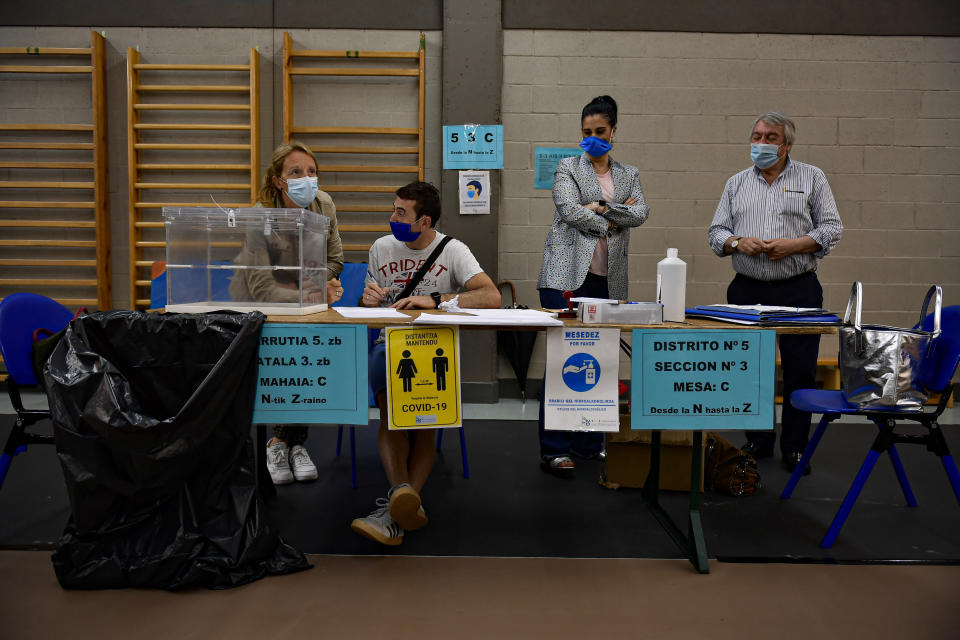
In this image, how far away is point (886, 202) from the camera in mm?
3865

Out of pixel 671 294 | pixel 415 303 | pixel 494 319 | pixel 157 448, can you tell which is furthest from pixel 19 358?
pixel 671 294

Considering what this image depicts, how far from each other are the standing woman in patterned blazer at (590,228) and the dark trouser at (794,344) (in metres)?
0.58

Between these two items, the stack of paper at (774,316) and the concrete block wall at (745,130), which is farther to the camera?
the concrete block wall at (745,130)

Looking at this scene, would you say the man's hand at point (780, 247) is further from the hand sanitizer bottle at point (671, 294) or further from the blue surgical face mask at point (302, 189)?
the blue surgical face mask at point (302, 189)

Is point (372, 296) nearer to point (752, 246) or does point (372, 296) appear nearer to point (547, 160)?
point (752, 246)

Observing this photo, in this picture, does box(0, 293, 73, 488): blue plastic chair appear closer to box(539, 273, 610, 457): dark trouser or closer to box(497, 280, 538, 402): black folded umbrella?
box(539, 273, 610, 457): dark trouser

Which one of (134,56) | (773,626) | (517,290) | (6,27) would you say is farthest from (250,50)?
(773,626)

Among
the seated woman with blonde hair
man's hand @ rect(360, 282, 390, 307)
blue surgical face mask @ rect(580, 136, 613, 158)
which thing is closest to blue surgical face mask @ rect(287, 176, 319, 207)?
the seated woman with blonde hair

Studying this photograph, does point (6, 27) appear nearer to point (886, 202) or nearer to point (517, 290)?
point (517, 290)

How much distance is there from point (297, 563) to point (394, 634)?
422mm

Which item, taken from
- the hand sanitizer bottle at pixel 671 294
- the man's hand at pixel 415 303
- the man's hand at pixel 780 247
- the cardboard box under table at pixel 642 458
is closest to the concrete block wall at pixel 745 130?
the man's hand at pixel 780 247

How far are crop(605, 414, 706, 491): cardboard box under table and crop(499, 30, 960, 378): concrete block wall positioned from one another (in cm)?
168

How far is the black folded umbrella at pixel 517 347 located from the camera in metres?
3.88

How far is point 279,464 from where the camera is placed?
2.43 metres
